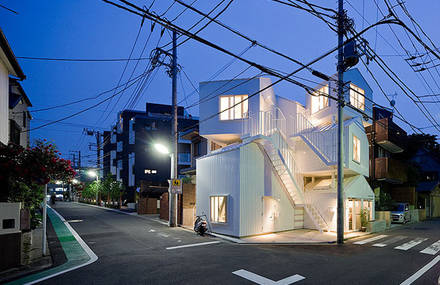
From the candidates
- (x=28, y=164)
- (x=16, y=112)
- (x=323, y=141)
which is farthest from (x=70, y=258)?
(x=16, y=112)

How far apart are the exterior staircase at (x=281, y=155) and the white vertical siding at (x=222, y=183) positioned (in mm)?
1822

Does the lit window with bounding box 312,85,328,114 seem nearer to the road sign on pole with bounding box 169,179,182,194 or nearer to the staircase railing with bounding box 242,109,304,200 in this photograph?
the staircase railing with bounding box 242,109,304,200

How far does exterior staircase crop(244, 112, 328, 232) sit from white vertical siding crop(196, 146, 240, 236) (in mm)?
1822

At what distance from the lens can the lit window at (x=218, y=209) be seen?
14805mm

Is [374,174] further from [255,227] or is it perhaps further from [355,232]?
[255,227]

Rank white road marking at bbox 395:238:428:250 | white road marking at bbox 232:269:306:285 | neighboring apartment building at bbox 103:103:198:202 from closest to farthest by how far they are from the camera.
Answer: white road marking at bbox 232:269:306:285, white road marking at bbox 395:238:428:250, neighboring apartment building at bbox 103:103:198:202

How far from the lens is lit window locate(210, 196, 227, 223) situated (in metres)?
14.8

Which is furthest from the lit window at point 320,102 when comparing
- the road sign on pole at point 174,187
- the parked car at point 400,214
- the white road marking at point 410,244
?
the parked car at point 400,214

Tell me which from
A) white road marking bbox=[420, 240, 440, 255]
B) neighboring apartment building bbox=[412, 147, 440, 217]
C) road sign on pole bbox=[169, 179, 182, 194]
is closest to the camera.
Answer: white road marking bbox=[420, 240, 440, 255]

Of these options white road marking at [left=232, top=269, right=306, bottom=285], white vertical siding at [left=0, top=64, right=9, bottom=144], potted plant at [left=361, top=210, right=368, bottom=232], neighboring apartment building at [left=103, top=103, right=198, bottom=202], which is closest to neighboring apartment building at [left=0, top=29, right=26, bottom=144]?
white vertical siding at [left=0, top=64, right=9, bottom=144]

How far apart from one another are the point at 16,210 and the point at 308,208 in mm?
14988

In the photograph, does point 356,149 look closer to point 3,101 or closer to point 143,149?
point 3,101

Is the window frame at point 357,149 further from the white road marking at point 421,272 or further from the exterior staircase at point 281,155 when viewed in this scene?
the white road marking at point 421,272

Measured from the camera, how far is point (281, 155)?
15.2m
